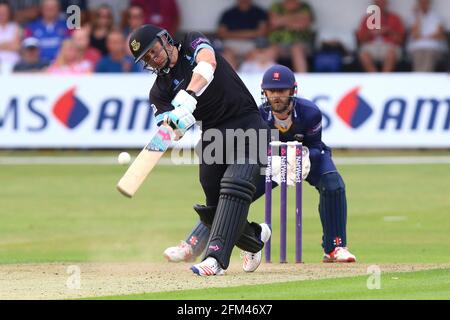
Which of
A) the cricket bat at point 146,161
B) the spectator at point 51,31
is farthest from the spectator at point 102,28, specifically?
the cricket bat at point 146,161

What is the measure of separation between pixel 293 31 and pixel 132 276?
41.9ft

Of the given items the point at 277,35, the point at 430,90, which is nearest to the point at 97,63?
the point at 277,35

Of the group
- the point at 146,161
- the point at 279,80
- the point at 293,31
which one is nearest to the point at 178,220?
the point at 279,80

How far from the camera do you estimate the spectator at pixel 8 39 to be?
2091cm

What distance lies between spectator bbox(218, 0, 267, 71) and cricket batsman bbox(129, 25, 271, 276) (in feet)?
41.8

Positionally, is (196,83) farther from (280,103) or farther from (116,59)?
(116,59)

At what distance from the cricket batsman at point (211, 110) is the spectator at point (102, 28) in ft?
40.0

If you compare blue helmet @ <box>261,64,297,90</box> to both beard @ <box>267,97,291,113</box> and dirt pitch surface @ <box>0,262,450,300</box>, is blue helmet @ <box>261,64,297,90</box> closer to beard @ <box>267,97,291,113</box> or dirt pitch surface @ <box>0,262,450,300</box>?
beard @ <box>267,97,291,113</box>

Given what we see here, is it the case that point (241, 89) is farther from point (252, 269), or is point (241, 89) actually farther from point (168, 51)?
point (252, 269)

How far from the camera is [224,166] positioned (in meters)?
9.05

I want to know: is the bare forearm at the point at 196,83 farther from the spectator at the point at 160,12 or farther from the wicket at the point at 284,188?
the spectator at the point at 160,12

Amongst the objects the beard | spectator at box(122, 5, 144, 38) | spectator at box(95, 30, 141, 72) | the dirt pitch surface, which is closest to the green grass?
the dirt pitch surface

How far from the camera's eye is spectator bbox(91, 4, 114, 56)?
21188mm

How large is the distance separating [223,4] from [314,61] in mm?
2856
